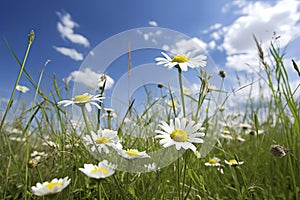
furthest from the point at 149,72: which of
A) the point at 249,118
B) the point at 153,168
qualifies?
the point at 249,118

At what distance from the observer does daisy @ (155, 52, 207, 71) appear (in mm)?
691

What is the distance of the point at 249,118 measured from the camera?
2.22 metres

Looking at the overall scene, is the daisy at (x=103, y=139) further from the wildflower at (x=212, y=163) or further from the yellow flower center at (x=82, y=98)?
the wildflower at (x=212, y=163)

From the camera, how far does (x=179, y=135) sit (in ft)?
2.02

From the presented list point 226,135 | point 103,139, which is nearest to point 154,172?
point 103,139

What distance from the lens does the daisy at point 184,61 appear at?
691 millimetres

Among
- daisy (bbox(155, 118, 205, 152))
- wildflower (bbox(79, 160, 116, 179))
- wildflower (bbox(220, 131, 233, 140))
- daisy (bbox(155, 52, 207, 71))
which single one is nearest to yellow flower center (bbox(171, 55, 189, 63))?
daisy (bbox(155, 52, 207, 71))

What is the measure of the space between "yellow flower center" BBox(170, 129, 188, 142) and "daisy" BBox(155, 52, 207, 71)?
15cm

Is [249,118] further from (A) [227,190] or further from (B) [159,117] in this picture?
(A) [227,190]

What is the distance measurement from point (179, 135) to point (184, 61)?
0.69ft

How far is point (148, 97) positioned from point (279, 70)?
693 millimetres

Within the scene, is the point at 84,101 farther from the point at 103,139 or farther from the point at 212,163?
the point at 212,163

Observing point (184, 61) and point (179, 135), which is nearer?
point (179, 135)

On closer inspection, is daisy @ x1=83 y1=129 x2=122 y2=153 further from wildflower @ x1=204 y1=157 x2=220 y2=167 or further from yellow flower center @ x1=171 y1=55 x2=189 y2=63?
wildflower @ x1=204 y1=157 x2=220 y2=167
